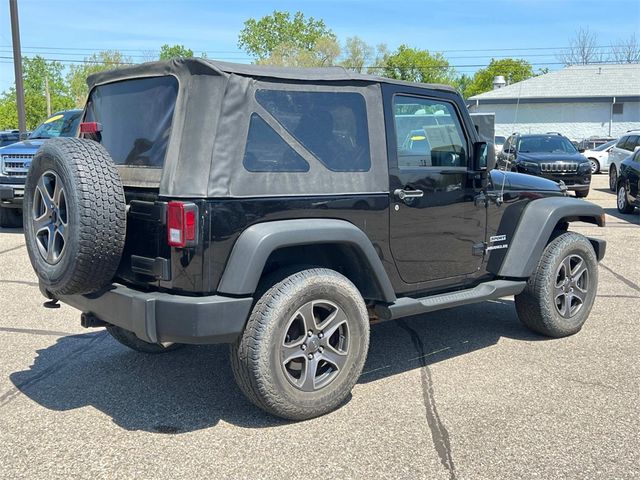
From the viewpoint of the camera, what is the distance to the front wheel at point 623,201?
1391 cm

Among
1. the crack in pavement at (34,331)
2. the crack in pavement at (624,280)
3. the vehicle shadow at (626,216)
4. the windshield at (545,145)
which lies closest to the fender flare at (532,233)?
the crack in pavement at (624,280)

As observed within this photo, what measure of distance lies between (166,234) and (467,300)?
88.8 inches

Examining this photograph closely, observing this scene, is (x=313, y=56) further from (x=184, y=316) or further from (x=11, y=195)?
(x=184, y=316)

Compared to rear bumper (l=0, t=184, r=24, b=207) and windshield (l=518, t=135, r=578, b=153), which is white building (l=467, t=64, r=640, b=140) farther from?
rear bumper (l=0, t=184, r=24, b=207)

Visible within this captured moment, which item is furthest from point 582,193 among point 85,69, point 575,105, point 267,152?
point 85,69

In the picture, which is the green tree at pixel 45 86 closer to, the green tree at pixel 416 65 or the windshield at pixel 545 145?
the green tree at pixel 416 65

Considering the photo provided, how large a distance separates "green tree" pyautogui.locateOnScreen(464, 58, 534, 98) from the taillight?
184 feet

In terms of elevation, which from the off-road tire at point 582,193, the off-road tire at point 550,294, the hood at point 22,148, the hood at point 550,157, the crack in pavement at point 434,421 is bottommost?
the crack in pavement at point 434,421

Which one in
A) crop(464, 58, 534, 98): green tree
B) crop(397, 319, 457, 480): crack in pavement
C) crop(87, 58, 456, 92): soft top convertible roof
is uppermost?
crop(464, 58, 534, 98): green tree

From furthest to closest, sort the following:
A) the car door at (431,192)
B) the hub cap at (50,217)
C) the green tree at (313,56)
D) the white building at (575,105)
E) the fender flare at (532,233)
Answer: the green tree at (313,56) → the white building at (575,105) → the fender flare at (532,233) → the car door at (431,192) → the hub cap at (50,217)

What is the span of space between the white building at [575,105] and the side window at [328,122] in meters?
36.9

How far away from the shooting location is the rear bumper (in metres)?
10.9

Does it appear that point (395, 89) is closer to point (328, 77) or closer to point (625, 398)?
point (328, 77)

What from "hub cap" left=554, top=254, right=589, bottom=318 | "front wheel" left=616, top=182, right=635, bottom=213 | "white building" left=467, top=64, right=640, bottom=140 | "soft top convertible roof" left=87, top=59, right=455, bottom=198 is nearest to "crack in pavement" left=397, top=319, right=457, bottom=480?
"hub cap" left=554, top=254, right=589, bottom=318
